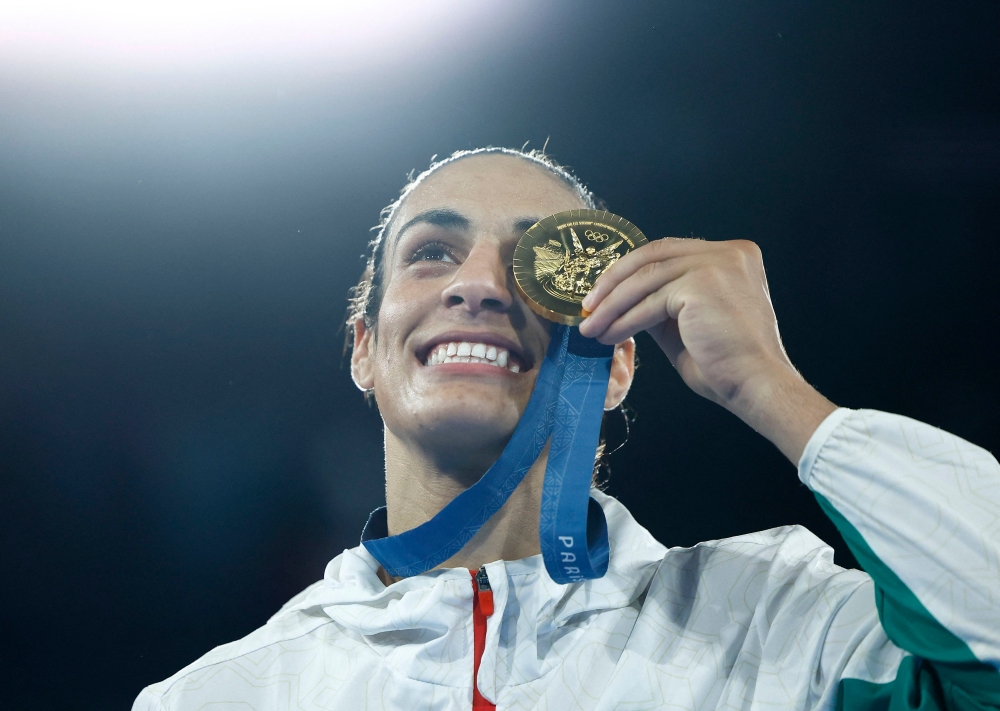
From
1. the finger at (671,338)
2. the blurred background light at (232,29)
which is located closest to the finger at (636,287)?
the finger at (671,338)

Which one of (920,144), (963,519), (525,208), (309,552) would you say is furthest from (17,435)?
(920,144)

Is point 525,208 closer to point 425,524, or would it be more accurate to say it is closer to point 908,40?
point 425,524

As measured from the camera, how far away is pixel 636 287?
171cm

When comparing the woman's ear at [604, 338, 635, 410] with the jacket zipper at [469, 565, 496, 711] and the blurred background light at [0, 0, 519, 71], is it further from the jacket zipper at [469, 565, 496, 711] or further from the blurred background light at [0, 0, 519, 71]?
the blurred background light at [0, 0, 519, 71]

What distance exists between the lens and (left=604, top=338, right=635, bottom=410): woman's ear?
2535mm

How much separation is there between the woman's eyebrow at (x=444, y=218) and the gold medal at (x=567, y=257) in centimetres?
39

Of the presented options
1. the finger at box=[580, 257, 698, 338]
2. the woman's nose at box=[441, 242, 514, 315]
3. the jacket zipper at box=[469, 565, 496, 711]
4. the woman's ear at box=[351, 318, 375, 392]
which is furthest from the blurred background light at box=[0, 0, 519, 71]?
the jacket zipper at box=[469, 565, 496, 711]

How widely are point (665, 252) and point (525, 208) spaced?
0.72 metres

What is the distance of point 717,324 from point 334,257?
69.5 inches

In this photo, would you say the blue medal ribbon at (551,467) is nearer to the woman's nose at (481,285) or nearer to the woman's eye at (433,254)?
the woman's nose at (481,285)

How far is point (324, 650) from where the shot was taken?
206cm

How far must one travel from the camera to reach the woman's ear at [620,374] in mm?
2535

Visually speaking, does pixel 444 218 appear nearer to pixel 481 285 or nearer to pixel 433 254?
pixel 433 254

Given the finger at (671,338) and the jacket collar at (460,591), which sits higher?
the finger at (671,338)
